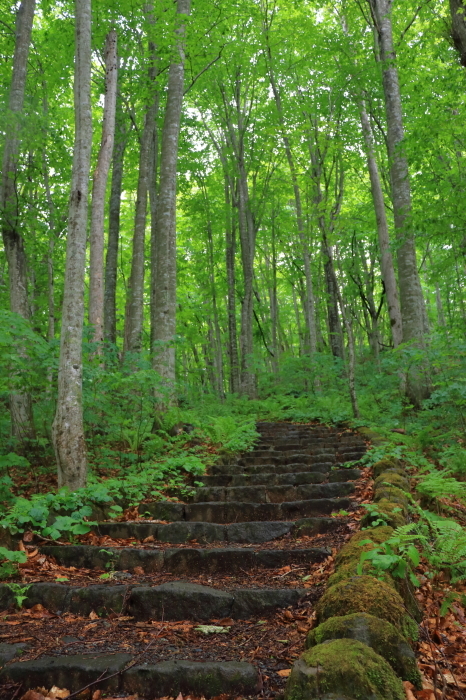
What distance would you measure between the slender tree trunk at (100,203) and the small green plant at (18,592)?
6709 mm

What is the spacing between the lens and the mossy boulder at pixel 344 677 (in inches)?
71.1

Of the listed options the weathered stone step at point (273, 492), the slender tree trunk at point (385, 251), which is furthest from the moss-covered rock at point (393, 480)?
the slender tree trunk at point (385, 251)

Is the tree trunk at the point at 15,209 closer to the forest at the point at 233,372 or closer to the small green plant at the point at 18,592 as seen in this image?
the forest at the point at 233,372

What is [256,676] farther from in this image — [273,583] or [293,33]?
[293,33]

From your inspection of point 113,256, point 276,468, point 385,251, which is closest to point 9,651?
point 276,468

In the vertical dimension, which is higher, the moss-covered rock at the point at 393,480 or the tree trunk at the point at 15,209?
the tree trunk at the point at 15,209

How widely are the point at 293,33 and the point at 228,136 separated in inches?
179

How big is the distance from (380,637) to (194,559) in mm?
2184

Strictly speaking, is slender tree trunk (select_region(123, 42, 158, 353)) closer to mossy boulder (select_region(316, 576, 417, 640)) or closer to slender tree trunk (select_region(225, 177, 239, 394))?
slender tree trunk (select_region(225, 177, 239, 394))

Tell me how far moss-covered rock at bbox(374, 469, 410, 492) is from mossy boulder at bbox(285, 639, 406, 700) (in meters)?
2.81

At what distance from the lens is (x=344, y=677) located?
72.0 inches

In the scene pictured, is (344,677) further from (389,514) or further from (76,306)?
(76,306)

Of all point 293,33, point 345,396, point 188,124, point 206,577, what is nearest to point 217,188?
point 188,124

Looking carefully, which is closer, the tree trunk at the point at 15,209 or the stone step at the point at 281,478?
the stone step at the point at 281,478
